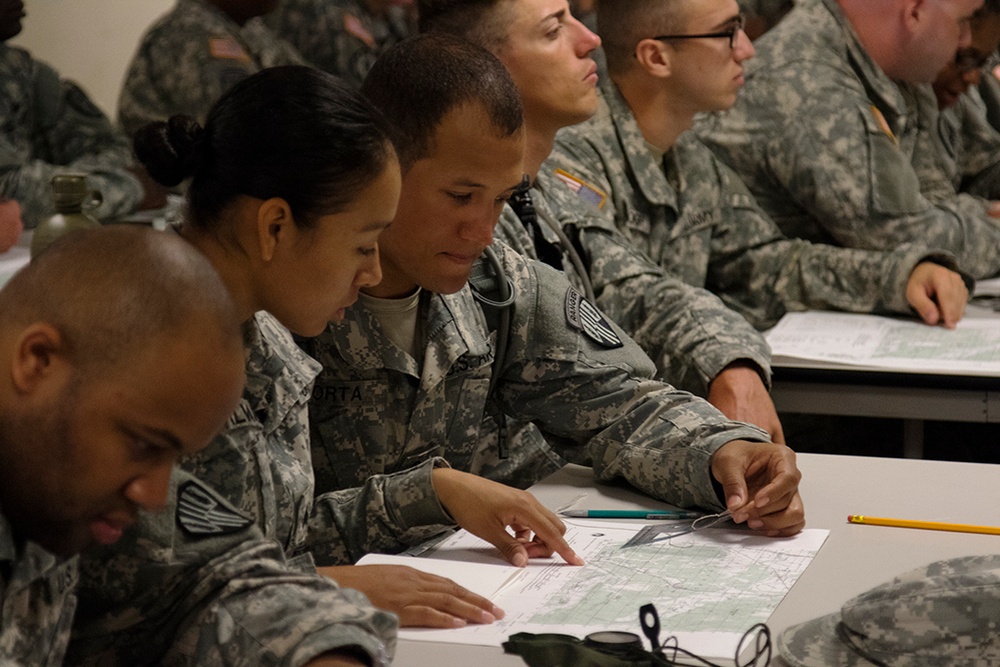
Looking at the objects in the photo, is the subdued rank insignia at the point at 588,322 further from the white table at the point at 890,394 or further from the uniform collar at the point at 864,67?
the uniform collar at the point at 864,67

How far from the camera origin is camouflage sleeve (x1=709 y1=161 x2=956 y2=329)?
9.53 feet

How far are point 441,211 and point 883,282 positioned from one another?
147 cm

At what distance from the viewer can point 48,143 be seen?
12.8ft

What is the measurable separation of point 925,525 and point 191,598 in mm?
957

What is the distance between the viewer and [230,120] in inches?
54.6

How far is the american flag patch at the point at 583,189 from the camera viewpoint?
104 inches

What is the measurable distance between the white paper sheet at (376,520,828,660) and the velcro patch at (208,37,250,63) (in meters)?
3.13

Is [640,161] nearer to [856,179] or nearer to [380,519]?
[856,179]

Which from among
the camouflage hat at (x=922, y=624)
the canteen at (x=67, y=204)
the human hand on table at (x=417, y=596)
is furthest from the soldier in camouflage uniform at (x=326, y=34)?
the camouflage hat at (x=922, y=624)

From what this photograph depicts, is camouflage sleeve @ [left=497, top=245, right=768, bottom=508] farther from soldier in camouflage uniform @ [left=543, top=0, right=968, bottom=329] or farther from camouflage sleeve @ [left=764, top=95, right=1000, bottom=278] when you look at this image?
camouflage sleeve @ [left=764, top=95, right=1000, bottom=278]

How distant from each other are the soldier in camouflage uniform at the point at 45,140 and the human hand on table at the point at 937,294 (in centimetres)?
208

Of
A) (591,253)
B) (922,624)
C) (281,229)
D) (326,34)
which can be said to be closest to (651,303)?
(591,253)

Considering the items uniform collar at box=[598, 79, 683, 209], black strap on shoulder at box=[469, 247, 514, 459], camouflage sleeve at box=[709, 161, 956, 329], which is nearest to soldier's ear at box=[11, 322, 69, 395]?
black strap on shoulder at box=[469, 247, 514, 459]

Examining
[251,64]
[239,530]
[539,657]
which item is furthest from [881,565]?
[251,64]
